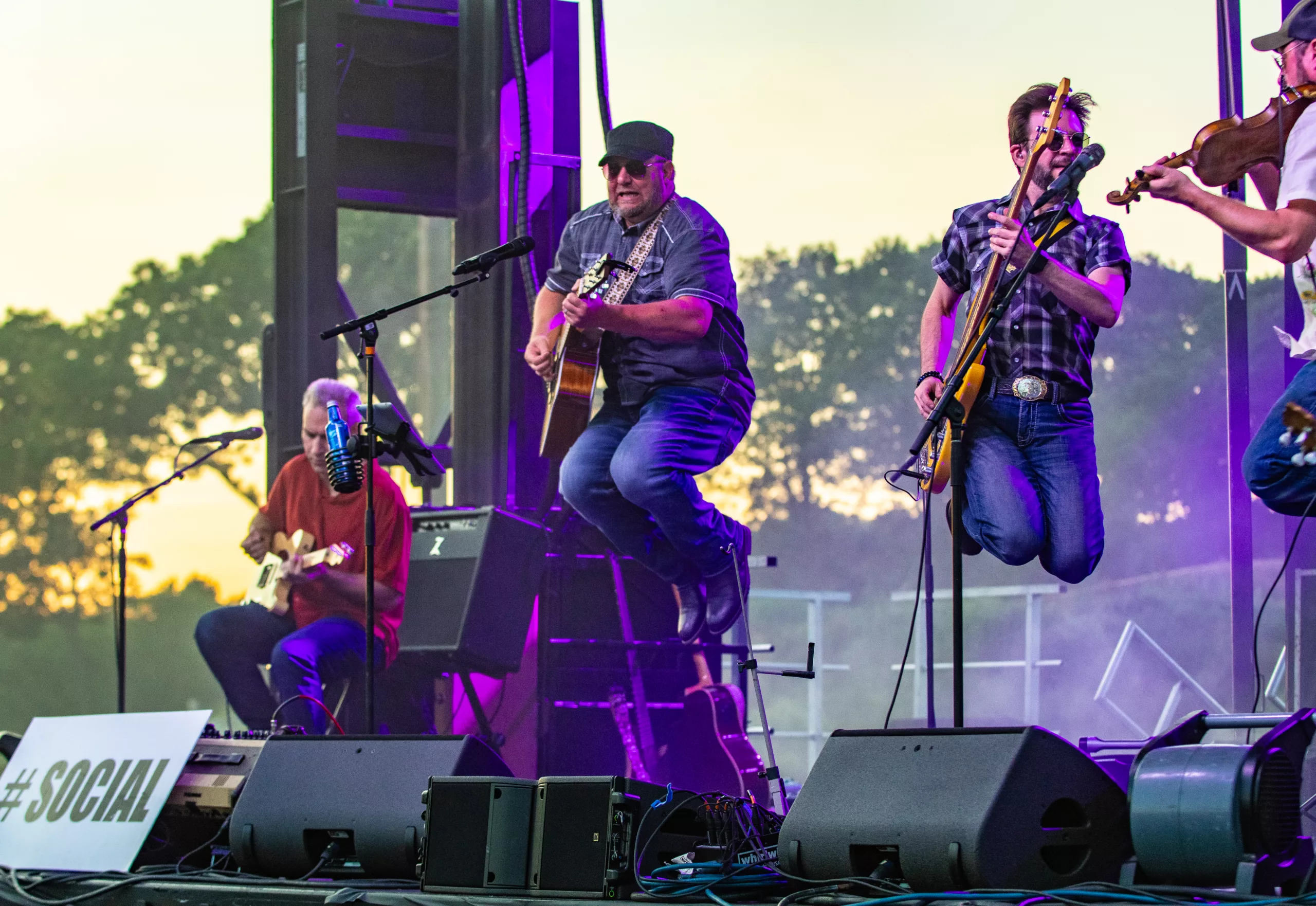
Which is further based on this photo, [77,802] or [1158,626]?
[1158,626]

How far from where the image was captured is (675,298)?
4.05 m

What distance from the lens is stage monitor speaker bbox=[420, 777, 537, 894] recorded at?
8.87ft

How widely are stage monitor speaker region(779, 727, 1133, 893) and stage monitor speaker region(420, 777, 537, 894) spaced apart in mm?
530

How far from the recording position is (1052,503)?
347cm

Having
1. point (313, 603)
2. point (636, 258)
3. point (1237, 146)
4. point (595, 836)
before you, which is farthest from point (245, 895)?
point (1237, 146)

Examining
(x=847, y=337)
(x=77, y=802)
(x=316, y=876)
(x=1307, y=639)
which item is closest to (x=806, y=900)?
(x=316, y=876)

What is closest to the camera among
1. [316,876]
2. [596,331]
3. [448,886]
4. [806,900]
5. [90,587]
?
[806,900]

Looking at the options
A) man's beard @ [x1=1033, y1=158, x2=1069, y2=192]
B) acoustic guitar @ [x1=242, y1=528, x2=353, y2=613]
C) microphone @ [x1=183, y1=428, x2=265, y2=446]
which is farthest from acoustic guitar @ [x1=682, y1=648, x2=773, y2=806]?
man's beard @ [x1=1033, y1=158, x2=1069, y2=192]

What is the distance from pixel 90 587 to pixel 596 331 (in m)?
15.5

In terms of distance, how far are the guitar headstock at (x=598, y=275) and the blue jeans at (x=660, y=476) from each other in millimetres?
356

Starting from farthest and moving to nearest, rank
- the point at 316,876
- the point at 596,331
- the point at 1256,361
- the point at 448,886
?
1. the point at 1256,361
2. the point at 596,331
3. the point at 316,876
4. the point at 448,886

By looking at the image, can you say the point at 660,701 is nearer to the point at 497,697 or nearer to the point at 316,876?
the point at 497,697

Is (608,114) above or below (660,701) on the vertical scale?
above

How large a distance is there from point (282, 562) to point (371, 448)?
3.81 feet
